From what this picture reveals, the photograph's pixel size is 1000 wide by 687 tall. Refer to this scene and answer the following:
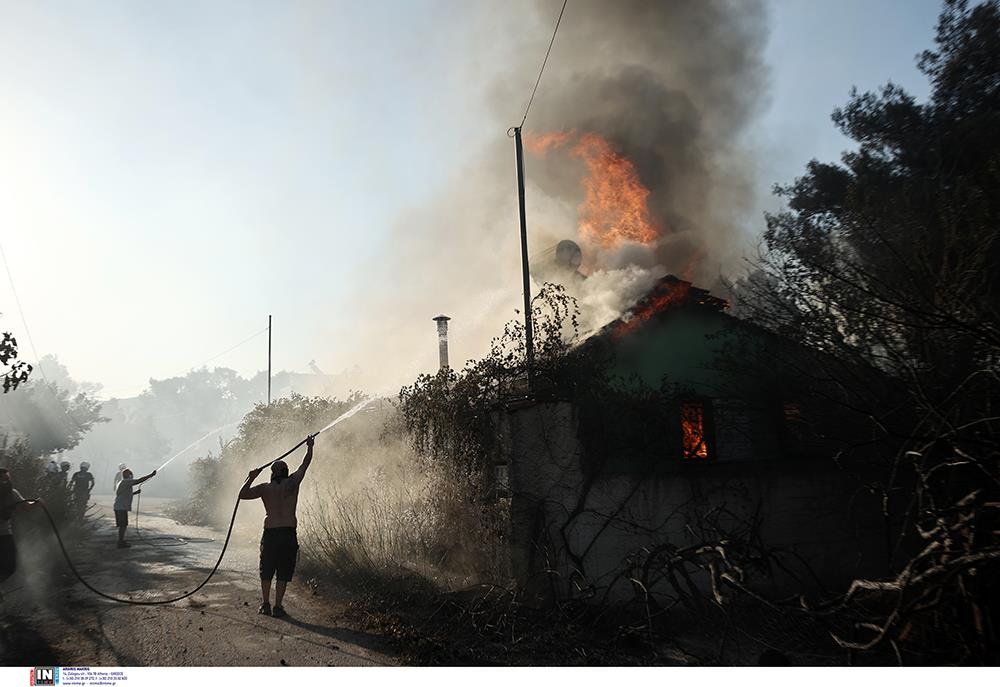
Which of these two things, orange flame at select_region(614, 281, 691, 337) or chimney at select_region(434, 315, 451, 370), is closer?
orange flame at select_region(614, 281, 691, 337)

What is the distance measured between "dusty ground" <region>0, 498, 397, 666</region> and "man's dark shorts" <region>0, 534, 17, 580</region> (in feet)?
1.15

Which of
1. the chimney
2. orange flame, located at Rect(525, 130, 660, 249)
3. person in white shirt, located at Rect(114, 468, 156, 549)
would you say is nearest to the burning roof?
orange flame, located at Rect(525, 130, 660, 249)

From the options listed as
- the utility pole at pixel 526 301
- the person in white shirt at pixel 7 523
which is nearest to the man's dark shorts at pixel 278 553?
the person in white shirt at pixel 7 523

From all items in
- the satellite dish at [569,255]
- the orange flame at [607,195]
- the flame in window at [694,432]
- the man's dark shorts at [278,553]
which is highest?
the orange flame at [607,195]

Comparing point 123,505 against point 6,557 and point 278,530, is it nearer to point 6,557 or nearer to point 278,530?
point 6,557

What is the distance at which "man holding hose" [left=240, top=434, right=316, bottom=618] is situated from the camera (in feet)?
21.1

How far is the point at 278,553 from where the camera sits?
6512mm

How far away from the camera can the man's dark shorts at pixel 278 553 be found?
6.44 metres

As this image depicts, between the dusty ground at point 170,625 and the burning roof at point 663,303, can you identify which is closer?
the dusty ground at point 170,625

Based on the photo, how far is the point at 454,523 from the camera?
26.0 ft

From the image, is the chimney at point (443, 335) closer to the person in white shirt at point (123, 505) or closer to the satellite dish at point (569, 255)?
the satellite dish at point (569, 255)

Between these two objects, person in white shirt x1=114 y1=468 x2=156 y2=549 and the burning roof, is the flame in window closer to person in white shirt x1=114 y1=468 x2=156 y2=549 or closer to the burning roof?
the burning roof

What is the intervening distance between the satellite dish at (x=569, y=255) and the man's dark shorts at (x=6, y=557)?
11.5 metres

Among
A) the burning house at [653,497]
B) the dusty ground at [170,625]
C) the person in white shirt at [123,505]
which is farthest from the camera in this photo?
the person in white shirt at [123,505]
